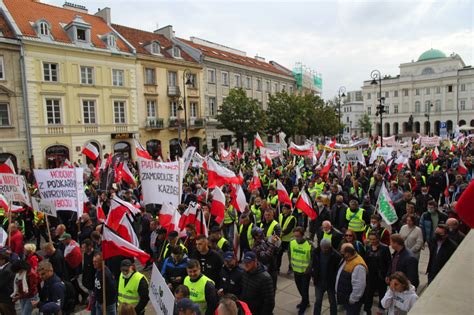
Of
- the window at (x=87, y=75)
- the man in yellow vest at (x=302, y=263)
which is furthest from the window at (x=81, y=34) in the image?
the man in yellow vest at (x=302, y=263)

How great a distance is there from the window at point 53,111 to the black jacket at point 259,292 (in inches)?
1022

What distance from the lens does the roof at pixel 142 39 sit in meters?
32.9

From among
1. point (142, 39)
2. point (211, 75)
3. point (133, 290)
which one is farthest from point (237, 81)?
point (133, 290)

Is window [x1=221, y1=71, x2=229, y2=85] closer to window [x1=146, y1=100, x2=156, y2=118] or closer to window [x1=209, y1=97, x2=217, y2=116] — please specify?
window [x1=209, y1=97, x2=217, y2=116]

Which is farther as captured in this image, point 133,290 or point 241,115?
point 241,115

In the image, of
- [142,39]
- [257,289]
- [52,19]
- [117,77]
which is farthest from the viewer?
[142,39]

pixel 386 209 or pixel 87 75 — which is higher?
pixel 87 75

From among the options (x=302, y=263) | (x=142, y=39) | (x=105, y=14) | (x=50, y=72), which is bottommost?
(x=302, y=263)

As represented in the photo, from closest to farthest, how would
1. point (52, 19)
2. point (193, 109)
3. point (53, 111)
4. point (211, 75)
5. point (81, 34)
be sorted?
point (53, 111) → point (81, 34) → point (52, 19) → point (193, 109) → point (211, 75)

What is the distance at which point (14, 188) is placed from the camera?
8281 mm

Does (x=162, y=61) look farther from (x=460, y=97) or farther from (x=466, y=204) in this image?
(x=460, y=97)

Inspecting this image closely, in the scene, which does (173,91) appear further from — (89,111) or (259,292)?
(259,292)

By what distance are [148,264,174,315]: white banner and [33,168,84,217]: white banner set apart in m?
4.19

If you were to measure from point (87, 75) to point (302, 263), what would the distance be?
26945mm
